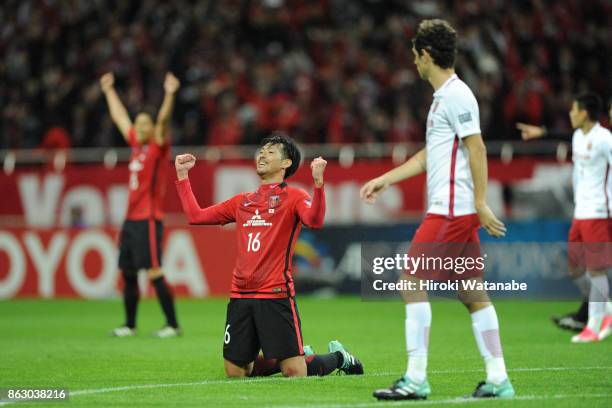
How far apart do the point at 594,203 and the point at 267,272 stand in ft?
15.2

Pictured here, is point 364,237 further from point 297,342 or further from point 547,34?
point 297,342

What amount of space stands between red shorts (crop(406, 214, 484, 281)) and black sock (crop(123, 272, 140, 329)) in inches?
252

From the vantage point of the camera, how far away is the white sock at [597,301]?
1121 centimetres

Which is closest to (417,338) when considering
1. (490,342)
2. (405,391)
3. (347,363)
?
(405,391)

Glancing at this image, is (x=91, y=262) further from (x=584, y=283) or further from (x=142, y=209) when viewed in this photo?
(x=584, y=283)

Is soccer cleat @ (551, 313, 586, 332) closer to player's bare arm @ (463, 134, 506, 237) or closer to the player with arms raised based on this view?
the player with arms raised

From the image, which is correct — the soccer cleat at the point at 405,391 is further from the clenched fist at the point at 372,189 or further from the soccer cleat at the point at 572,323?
the soccer cleat at the point at 572,323

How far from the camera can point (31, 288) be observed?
60.6ft

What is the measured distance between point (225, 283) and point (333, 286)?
1.76 m

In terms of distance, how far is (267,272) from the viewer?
796 centimetres

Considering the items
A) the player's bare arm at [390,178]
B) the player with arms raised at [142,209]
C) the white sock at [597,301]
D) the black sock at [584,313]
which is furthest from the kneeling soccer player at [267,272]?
the black sock at [584,313]

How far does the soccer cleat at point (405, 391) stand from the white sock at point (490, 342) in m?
0.40

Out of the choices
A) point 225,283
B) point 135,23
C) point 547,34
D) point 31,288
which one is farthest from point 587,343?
point 135,23

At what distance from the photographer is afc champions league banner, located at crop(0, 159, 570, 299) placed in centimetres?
1816
